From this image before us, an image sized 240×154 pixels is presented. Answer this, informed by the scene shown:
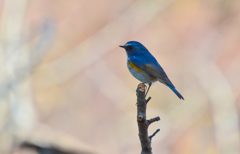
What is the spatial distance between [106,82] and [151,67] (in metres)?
3.36

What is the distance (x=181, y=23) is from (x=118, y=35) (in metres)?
2.30

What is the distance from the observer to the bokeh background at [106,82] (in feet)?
21.0

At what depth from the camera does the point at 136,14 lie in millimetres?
7992

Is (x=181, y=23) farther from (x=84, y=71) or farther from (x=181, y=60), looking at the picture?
(x=84, y=71)

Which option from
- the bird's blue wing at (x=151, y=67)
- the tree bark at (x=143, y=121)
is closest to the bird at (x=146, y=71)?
the bird's blue wing at (x=151, y=67)

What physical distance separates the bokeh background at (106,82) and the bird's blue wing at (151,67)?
8.45 ft

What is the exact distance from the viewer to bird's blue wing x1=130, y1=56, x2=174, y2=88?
397 centimetres

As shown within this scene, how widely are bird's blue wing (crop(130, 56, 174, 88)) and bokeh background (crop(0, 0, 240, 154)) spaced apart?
2.58 m

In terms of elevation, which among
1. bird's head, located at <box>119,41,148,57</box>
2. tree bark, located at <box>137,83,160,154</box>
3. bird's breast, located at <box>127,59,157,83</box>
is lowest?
tree bark, located at <box>137,83,160,154</box>

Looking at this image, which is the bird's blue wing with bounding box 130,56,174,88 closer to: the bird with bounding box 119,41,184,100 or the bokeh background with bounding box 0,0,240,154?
the bird with bounding box 119,41,184,100

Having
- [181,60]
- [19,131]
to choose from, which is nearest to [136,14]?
[181,60]

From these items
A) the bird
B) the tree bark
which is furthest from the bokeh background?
the tree bark

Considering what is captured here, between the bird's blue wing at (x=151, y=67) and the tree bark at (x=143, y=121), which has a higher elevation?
the bird's blue wing at (x=151, y=67)

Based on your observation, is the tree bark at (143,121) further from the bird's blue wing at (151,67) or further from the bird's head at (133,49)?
the bird's head at (133,49)
